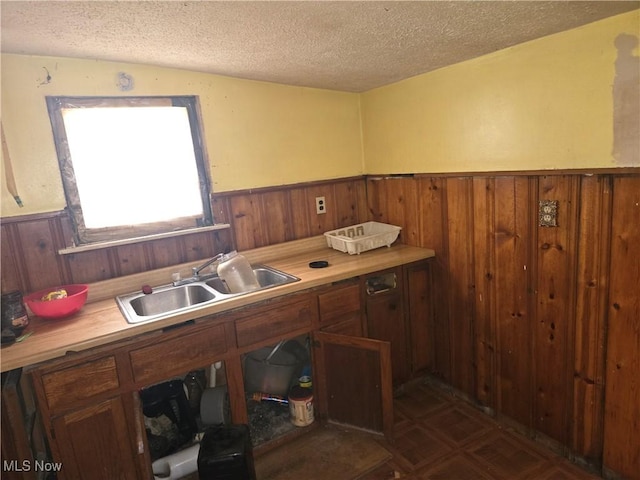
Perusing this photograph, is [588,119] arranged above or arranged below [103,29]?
below

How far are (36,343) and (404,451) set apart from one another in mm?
1704

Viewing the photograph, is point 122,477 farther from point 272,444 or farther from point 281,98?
point 281,98

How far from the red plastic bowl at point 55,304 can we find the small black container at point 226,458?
0.81m

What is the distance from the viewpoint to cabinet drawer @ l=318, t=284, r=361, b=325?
214cm

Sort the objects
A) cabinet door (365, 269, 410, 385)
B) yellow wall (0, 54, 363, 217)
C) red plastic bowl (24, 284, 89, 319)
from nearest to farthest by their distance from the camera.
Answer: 1. red plastic bowl (24, 284, 89, 319)
2. yellow wall (0, 54, 363, 217)
3. cabinet door (365, 269, 410, 385)

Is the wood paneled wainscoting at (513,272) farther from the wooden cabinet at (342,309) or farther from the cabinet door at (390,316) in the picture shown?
the wooden cabinet at (342,309)

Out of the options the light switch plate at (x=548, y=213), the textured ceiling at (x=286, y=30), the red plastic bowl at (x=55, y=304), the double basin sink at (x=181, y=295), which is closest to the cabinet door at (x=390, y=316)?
the double basin sink at (x=181, y=295)

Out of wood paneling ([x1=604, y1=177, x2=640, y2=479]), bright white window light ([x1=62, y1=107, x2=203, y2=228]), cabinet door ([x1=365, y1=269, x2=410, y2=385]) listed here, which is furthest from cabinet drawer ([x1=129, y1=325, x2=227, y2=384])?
wood paneling ([x1=604, y1=177, x2=640, y2=479])

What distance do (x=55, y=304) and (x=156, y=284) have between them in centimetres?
53

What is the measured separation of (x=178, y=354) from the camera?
1.78 m

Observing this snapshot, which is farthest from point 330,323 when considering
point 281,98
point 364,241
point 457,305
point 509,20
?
point 509,20

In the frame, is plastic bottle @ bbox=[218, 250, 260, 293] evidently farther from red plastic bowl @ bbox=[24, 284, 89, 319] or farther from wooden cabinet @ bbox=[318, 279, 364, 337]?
red plastic bowl @ bbox=[24, 284, 89, 319]

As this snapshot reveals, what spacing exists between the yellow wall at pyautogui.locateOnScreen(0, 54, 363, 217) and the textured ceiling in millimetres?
106

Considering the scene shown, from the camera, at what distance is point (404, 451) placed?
206cm
